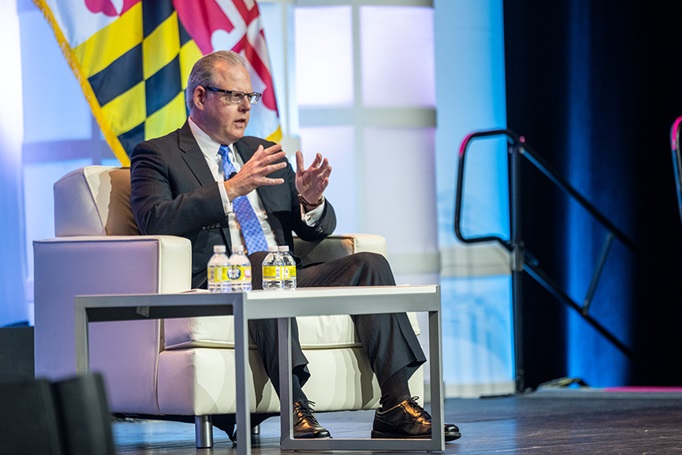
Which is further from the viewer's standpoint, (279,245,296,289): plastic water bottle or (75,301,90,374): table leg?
(279,245,296,289): plastic water bottle

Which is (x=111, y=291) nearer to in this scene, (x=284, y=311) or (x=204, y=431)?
(x=204, y=431)

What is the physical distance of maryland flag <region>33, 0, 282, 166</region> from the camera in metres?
4.16

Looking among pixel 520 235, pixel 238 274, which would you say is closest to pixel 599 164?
pixel 520 235

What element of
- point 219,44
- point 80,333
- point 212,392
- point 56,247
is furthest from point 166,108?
point 80,333

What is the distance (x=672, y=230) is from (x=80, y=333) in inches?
142

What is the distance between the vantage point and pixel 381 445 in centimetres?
286

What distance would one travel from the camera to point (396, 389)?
2938 mm

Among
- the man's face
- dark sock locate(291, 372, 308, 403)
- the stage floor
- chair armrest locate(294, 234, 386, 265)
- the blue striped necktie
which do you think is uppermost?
the man's face

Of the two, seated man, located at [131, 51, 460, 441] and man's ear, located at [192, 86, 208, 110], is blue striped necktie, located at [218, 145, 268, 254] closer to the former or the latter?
seated man, located at [131, 51, 460, 441]

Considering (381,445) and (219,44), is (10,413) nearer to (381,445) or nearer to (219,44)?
(381,445)

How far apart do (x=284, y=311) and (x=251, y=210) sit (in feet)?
3.56

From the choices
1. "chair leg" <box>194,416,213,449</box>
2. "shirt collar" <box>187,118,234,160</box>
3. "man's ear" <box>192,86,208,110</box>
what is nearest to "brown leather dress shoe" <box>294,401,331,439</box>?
"chair leg" <box>194,416,213,449</box>

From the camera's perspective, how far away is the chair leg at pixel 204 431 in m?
3.02

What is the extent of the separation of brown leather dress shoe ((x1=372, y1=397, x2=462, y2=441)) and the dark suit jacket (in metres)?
0.68
